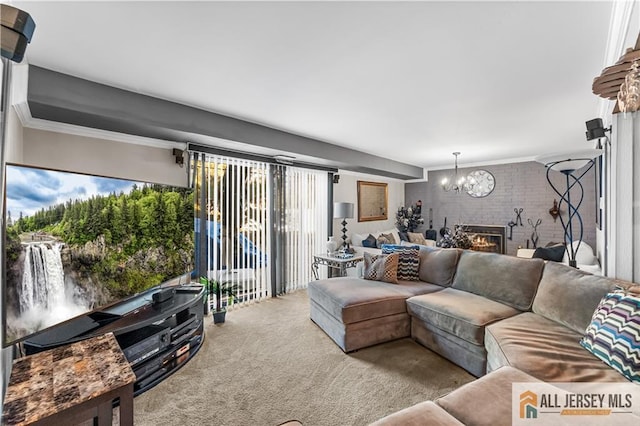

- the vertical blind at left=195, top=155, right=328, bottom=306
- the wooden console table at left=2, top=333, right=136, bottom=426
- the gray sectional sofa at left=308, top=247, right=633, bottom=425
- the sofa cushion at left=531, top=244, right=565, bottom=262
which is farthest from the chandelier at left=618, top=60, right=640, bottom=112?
the vertical blind at left=195, top=155, right=328, bottom=306

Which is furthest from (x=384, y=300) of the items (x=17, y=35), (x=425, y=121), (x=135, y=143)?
(x=135, y=143)

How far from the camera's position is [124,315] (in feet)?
6.58

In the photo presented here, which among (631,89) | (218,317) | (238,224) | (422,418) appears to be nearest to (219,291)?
(218,317)

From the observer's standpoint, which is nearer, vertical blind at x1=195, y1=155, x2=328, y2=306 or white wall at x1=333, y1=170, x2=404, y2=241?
vertical blind at x1=195, y1=155, x2=328, y2=306

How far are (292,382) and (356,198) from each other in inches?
170

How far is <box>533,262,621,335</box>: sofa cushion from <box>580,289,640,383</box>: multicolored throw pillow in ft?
0.46

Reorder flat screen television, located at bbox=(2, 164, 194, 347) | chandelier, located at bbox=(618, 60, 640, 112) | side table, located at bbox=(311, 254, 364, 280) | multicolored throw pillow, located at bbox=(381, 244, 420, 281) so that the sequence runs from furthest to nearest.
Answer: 1. side table, located at bbox=(311, 254, 364, 280)
2. multicolored throw pillow, located at bbox=(381, 244, 420, 281)
3. flat screen television, located at bbox=(2, 164, 194, 347)
4. chandelier, located at bbox=(618, 60, 640, 112)

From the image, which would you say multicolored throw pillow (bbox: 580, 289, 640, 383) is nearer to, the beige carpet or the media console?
the beige carpet

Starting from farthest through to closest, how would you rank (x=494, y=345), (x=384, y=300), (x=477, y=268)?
(x=477, y=268) < (x=384, y=300) < (x=494, y=345)

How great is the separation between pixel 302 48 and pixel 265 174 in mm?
2589

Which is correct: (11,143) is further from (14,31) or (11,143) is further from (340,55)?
(340,55)

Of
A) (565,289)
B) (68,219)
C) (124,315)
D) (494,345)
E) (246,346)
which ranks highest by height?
(68,219)

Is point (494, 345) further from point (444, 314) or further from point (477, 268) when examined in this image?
point (477, 268)

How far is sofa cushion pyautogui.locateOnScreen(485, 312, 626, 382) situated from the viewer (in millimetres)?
1471
